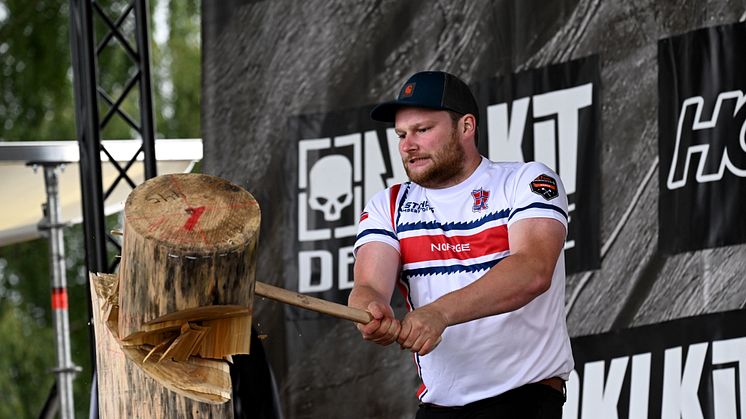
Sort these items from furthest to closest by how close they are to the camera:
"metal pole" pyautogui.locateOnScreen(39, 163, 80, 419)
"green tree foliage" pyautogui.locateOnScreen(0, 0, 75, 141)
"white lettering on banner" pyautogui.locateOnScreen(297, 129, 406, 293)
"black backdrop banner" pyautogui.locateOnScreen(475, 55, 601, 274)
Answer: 1. "green tree foliage" pyautogui.locateOnScreen(0, 0, 75, 141)
2. "metal pole" pyautogui.locateOnScreen(39, 163, 80, 419)
3. "white lettering on banner" pyautogui.locateOnScreen(297, 129, 406, 293)
4. "black backdrop banner" pyautogui.locateOnScreen(475, 55, 601, 274)

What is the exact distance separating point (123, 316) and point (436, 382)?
1032 mm

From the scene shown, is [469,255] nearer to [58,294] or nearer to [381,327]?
[381,327]

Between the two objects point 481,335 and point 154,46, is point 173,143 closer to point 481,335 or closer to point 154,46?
point 481,335

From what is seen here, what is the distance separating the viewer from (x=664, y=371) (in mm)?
4297

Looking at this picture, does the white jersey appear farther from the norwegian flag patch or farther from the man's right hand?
the man's right hand

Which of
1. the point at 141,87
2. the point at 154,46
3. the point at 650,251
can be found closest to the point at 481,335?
the point at 650,251

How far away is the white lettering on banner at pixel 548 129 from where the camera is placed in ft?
15.0

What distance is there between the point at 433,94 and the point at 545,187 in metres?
0.40

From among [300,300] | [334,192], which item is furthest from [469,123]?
[334,192]

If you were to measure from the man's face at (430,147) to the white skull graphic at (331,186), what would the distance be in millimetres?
1861

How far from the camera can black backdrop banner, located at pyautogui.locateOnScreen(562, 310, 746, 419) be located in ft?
13.7

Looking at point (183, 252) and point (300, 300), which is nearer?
point (183, 252)

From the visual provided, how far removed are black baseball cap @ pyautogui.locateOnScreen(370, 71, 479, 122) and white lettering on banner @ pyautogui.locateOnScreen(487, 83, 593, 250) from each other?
51.2 inches

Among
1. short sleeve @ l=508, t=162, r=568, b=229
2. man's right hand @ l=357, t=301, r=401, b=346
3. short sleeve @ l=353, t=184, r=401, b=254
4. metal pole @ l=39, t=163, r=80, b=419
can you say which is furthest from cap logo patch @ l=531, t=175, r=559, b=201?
metal pole @ l=39, t=163, r=80, b=419
